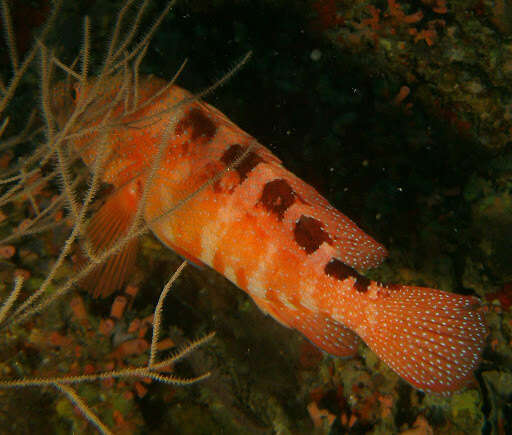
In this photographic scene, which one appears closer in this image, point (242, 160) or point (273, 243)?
point (273, 243)

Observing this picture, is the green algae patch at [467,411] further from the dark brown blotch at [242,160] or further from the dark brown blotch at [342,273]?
the dark brown blotch at [242,160]

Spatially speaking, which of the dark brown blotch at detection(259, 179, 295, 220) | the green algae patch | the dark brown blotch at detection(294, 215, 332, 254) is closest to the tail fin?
the dark brown blotch at detection(294, 215, 332, 254)

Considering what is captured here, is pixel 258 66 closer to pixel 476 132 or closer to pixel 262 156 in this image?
pixel 262 156

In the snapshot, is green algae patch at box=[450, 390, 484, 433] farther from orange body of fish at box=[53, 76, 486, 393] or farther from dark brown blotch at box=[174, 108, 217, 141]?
dark brown blotch at box=[174, 108, 217, 141]

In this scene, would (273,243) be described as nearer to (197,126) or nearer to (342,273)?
(342,273)

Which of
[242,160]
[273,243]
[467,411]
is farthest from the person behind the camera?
[467,411]

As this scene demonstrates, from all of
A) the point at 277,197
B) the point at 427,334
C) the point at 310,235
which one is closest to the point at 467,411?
the point at 427,334
